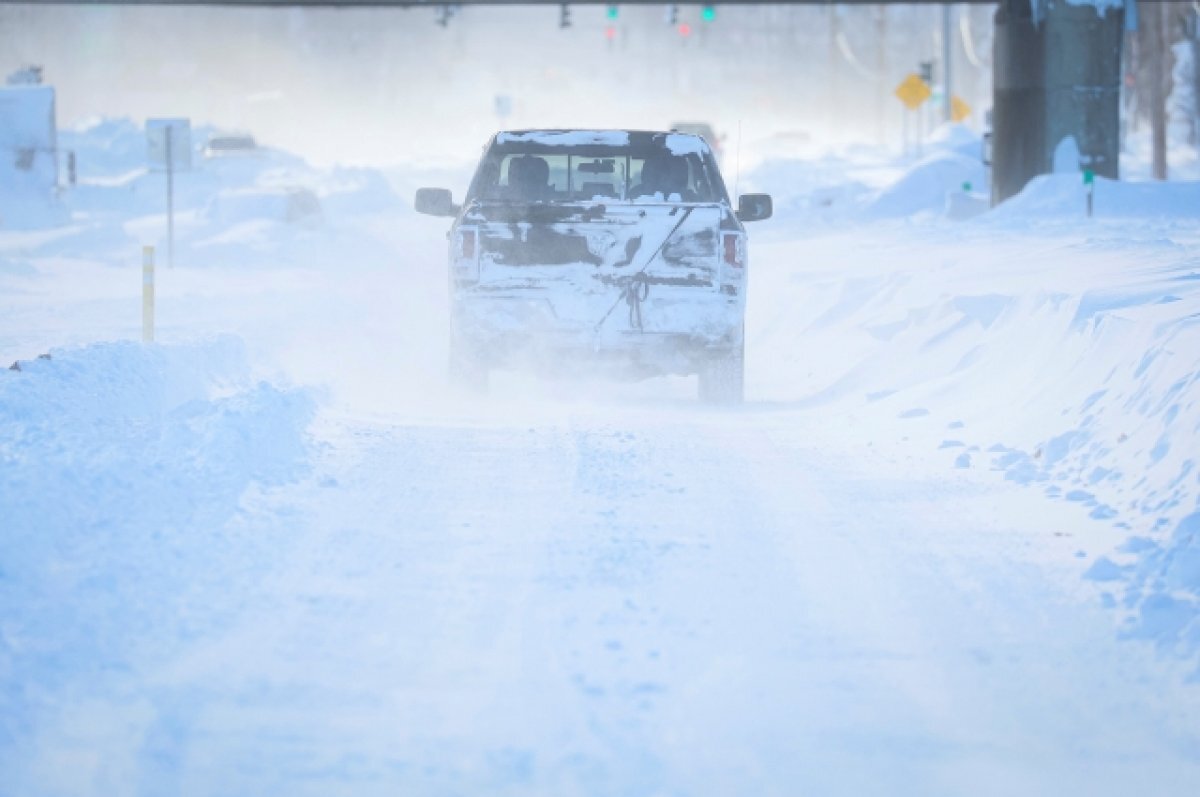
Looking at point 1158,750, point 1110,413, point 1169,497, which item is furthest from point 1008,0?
point 1158,750

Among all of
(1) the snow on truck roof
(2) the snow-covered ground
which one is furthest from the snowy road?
(1) the snow on truck roof

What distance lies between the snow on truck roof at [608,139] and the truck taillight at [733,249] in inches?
39.0

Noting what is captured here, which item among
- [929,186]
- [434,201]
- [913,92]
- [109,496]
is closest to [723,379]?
[434,201]

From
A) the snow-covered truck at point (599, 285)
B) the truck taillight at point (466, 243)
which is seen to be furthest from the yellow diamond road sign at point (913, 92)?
the truck taillight at point (466, 243)

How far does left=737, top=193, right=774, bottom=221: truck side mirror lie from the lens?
432 inches

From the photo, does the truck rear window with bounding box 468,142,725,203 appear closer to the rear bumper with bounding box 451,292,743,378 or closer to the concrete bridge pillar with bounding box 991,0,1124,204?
the rear bumper with bounding box 451,292,743,378

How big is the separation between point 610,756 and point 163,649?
1.60 meters

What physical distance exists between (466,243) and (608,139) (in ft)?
4.63

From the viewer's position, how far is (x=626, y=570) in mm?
6074

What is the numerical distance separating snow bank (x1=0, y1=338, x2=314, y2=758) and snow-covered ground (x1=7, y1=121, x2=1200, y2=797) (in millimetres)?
24

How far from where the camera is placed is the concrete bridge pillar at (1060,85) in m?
25.7

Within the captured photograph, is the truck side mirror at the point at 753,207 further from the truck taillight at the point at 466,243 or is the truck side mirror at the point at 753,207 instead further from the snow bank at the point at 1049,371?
the truck taillight at the point at 466,243

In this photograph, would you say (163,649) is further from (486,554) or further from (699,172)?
(699,172)

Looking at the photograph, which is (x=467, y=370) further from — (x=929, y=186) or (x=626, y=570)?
(x=929, y=186)
